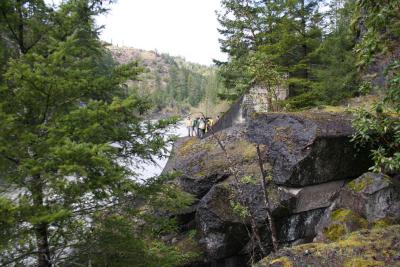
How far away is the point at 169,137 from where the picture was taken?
6.84 meters

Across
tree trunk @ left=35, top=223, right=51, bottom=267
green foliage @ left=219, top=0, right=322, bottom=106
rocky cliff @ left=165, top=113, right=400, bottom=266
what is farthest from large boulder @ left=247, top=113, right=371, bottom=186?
tree trunk @ left=35, top=223, right=51, bottom=267

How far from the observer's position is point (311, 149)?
366 inches

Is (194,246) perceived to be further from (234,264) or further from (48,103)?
(48,103)

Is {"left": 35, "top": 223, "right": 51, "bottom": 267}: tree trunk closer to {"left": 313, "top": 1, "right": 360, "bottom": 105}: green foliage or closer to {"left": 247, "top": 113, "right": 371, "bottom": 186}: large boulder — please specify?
{"left": 247, "top": 113, "right": 371, "bottom": 186}: large boulder

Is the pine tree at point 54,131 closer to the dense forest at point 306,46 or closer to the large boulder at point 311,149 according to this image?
the large boulder at point 311,149

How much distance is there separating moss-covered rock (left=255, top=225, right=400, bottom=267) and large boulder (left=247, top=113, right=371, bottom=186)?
462 centimetres

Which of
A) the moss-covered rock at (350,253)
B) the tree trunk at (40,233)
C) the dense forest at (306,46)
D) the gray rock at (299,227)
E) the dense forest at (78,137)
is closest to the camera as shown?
the moss-covered rock at (350,253)

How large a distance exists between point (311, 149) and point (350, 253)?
16.7 feet

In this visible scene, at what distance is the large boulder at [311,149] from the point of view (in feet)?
30.7

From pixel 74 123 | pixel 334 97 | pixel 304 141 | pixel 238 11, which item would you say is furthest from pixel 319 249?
pixel 334 97

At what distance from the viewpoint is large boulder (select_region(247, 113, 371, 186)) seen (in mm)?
9352

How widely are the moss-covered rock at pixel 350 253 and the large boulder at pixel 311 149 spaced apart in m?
4.62

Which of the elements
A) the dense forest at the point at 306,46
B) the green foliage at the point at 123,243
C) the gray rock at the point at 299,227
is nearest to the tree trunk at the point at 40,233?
the green foliage at the point at 123,243

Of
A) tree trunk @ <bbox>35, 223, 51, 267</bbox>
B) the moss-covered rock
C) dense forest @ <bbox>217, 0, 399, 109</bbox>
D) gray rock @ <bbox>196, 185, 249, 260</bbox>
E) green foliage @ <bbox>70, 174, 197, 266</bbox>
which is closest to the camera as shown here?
the moss-covered rock
